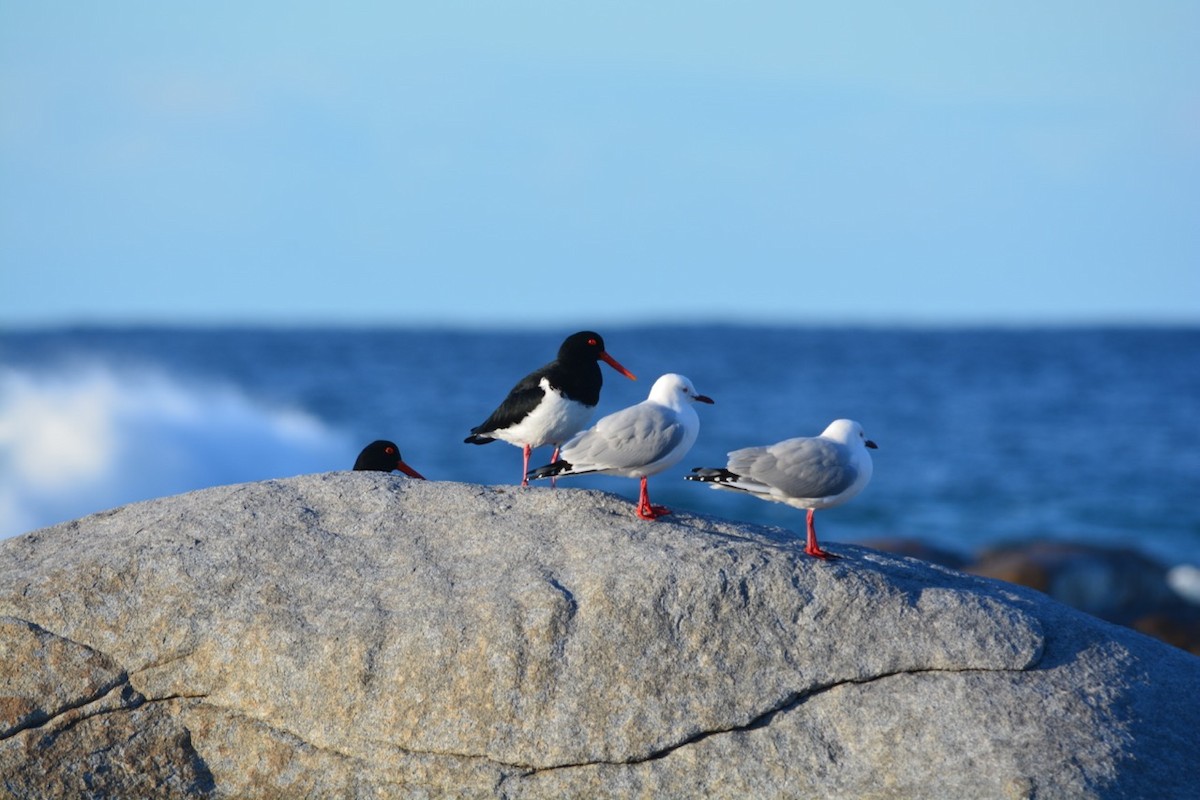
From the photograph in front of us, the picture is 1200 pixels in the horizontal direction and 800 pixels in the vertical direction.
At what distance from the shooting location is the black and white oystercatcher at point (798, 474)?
750 centimetres

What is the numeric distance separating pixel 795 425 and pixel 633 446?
30.2m

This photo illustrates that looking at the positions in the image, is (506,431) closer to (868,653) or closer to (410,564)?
(410,564)

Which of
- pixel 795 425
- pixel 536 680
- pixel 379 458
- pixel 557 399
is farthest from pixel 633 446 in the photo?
pixel 795 425

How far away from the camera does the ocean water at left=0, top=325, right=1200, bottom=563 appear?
25406 mm

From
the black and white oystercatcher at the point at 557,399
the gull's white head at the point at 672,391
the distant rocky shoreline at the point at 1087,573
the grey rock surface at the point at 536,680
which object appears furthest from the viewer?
the distant rocky shoreline at the point at 1087,573

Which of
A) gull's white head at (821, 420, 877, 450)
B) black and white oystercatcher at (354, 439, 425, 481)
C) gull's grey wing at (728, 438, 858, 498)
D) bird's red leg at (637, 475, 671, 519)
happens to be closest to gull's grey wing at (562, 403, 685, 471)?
bird's red leg at (637, 475, 671, 519)

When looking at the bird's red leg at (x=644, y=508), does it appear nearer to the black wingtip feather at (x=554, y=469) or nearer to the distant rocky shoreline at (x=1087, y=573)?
the black wingtip feather at (x=554, y=469)

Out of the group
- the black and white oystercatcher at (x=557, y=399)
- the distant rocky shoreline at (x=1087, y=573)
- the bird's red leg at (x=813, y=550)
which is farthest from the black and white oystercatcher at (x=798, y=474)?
the distant rocky shoreline at (x=1087, y=573)

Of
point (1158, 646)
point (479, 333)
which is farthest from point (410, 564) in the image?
point (479, 333)

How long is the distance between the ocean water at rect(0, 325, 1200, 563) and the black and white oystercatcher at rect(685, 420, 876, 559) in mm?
2007

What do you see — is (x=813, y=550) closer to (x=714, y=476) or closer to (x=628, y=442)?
(x=714, y=476)

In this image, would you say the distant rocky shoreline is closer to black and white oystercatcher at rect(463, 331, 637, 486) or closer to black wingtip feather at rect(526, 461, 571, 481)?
black and white oystercatcher at rect(463, 331, 637, 486)

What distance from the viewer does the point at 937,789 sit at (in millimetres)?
6520

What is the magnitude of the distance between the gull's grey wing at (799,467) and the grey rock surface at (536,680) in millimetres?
385
